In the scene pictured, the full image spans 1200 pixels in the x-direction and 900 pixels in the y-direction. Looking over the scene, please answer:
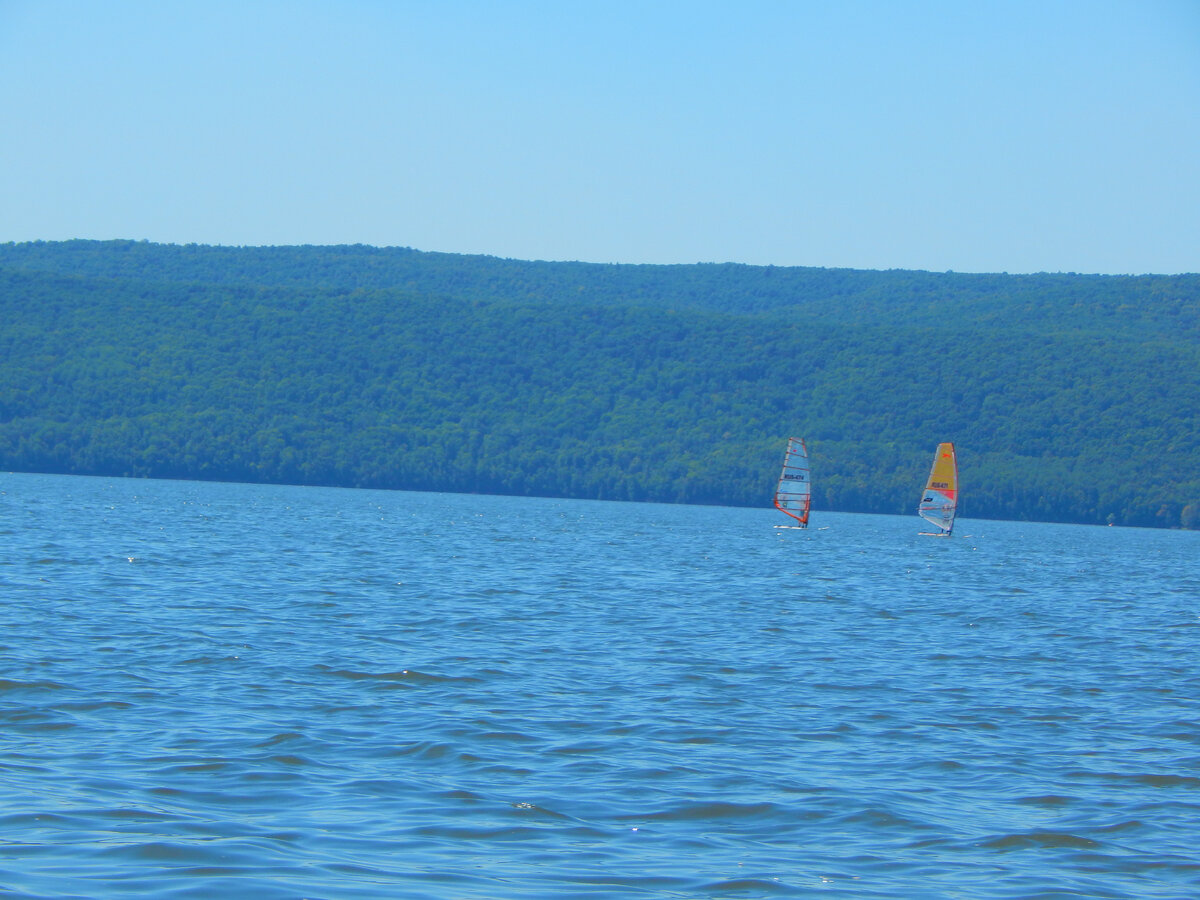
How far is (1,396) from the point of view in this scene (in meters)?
144

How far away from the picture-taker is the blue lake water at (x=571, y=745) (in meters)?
9.84

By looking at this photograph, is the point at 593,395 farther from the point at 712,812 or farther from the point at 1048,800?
the point at 712,812

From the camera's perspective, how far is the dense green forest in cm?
14662

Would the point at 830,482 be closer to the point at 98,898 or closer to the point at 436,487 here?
the point at 436,487

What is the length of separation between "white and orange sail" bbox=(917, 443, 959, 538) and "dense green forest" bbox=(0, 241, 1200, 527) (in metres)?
67.9

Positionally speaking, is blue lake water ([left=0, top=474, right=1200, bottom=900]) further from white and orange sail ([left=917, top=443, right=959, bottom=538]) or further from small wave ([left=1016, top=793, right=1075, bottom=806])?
white and orange sail ([left=917, top=443, right=959, bottom=538])

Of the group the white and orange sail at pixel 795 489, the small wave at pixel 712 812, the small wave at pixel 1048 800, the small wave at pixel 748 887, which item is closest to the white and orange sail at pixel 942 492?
the white and orange sail at pixel 795 489

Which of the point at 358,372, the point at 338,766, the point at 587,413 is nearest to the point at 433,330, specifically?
the point at 358,372

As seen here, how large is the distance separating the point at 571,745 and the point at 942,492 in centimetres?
6574

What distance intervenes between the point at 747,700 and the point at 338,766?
5.94 metres

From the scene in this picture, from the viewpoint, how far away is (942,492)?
76688mm

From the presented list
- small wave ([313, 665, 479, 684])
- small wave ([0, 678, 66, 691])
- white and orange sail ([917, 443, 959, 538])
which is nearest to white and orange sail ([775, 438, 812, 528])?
white and orange sail ([917, 443, 959, 538])

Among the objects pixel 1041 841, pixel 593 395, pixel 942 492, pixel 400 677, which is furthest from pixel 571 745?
pixel 593 395

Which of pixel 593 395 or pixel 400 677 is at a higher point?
pixel 593 395
